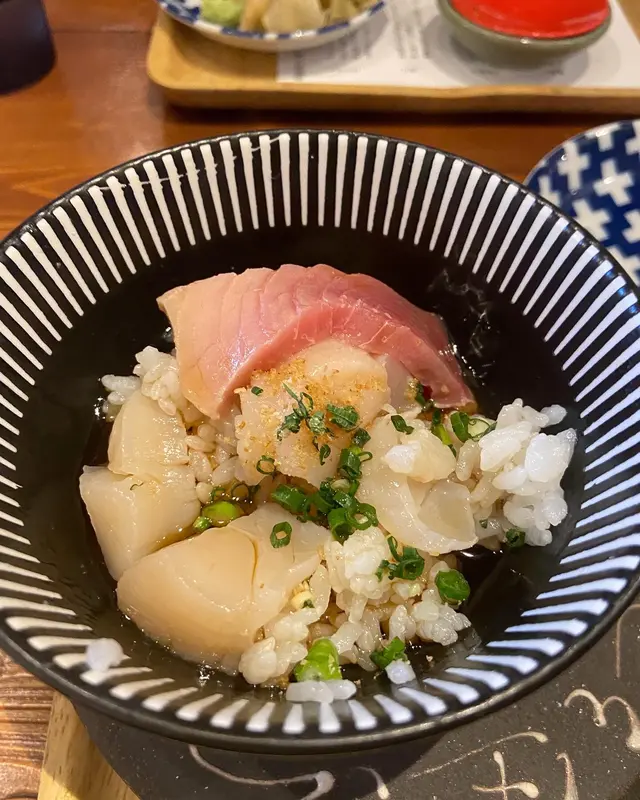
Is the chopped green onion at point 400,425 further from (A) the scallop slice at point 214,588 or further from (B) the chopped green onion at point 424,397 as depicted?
(A) the scallop slice at point 214,588

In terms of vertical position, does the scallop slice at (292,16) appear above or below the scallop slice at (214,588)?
above

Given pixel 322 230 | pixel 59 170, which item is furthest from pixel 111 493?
pixel 59 170

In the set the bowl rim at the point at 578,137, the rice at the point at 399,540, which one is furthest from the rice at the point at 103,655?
the bowl rim at the point at 578,137

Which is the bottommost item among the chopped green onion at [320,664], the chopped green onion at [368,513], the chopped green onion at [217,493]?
the chopped green onion at [320,664]

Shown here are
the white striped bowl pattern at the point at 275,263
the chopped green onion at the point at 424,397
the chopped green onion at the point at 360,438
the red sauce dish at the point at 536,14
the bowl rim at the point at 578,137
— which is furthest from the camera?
the red sauce dish at the point at 536,14

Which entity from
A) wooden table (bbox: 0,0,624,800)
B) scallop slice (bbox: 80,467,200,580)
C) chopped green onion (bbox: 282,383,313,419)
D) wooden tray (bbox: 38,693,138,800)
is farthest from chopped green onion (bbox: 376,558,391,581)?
wooden table (bbox: 0,0,624,800)

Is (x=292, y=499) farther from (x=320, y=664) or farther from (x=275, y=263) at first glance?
(x=275, y=263)

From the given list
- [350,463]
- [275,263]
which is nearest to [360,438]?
[350,463]

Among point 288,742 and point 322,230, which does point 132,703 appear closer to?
point 288,742
